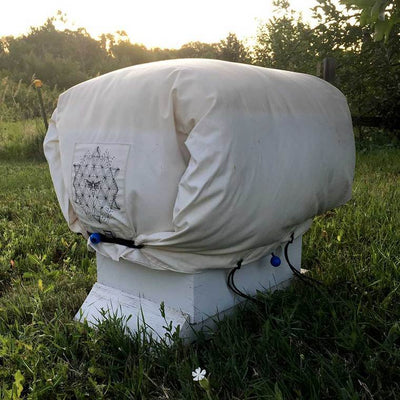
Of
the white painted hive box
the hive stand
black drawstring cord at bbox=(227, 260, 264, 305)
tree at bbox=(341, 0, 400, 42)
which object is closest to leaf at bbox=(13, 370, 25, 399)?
the hive stand

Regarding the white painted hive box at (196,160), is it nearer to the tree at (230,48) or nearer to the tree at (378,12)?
the tree at (378,12)

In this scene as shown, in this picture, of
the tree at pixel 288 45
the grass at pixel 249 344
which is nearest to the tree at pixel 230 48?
the tree at pixel 288 45

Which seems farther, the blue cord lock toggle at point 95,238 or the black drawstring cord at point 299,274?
the black drawstring cord at point 299,274

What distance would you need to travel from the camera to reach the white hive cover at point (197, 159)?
4.49ft

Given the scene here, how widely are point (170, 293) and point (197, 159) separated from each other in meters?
0.57

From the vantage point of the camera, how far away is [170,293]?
65.3 inches

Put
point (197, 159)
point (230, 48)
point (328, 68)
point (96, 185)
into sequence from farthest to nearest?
point (230, 48)
point (328, 68)
point (96, 185)
point (197, 159)

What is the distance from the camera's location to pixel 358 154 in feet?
18.2

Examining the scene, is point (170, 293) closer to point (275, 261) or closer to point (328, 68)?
point (275, 261)

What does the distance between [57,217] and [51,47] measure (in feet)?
75.5

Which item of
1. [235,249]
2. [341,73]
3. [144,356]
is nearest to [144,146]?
[235,249]

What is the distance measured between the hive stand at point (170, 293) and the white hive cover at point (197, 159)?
105 millimetres

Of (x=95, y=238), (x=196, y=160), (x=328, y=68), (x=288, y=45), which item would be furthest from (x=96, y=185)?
(x=288, y=45)

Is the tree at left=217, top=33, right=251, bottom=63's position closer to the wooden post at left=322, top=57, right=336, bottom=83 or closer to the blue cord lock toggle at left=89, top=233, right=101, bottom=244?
the wooden post at left=322, top=57, right=336, bottom=83
